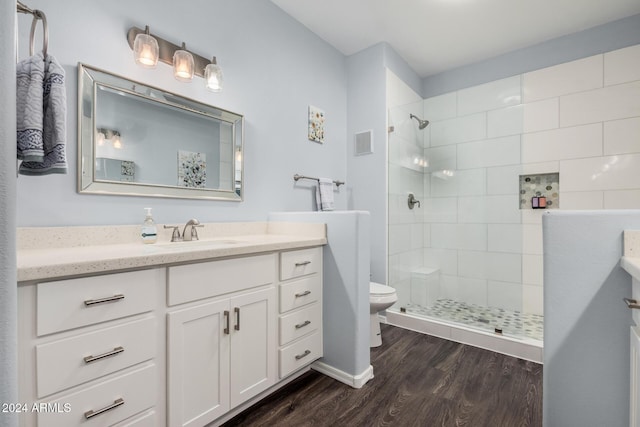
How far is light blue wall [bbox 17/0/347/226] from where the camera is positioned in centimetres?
135

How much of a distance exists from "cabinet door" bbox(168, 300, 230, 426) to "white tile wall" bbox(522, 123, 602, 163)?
9.84 feet

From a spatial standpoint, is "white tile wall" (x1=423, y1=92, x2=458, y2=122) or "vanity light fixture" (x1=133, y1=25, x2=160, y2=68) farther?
"white tile wall" (x1=423, y1=92, x2=458, y2=122)

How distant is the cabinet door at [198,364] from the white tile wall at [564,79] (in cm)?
326

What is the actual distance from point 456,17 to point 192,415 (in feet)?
10.6

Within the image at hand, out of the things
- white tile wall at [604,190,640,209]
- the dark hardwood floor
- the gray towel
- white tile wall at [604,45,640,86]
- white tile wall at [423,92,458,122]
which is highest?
white tile wall at [604,45,640,86]

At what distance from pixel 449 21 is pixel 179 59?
223 cm

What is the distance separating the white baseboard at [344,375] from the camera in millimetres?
1707

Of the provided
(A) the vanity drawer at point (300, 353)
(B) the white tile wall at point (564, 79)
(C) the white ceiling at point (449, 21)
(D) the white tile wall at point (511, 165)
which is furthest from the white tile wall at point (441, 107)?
(A) the vanity drawer at point (300, 353)

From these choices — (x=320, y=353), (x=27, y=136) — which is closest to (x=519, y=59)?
(x=320, y=353)

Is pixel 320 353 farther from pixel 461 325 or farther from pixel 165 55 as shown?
pixel 165 55

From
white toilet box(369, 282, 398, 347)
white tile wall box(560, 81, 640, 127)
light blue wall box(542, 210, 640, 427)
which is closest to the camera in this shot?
light blue wall box(542, 210, 640, 427)

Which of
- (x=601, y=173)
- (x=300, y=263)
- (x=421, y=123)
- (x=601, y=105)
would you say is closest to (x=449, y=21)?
(x=421, y=123)

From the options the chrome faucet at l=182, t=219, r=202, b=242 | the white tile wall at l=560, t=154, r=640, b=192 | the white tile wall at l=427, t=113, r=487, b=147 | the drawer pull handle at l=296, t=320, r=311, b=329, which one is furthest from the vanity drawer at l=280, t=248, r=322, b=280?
the white tile wall at l=560, t=154, r=640, b=192

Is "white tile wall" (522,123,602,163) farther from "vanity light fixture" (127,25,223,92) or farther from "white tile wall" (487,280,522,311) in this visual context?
"vanity light fixture" (127,25,223,92)
